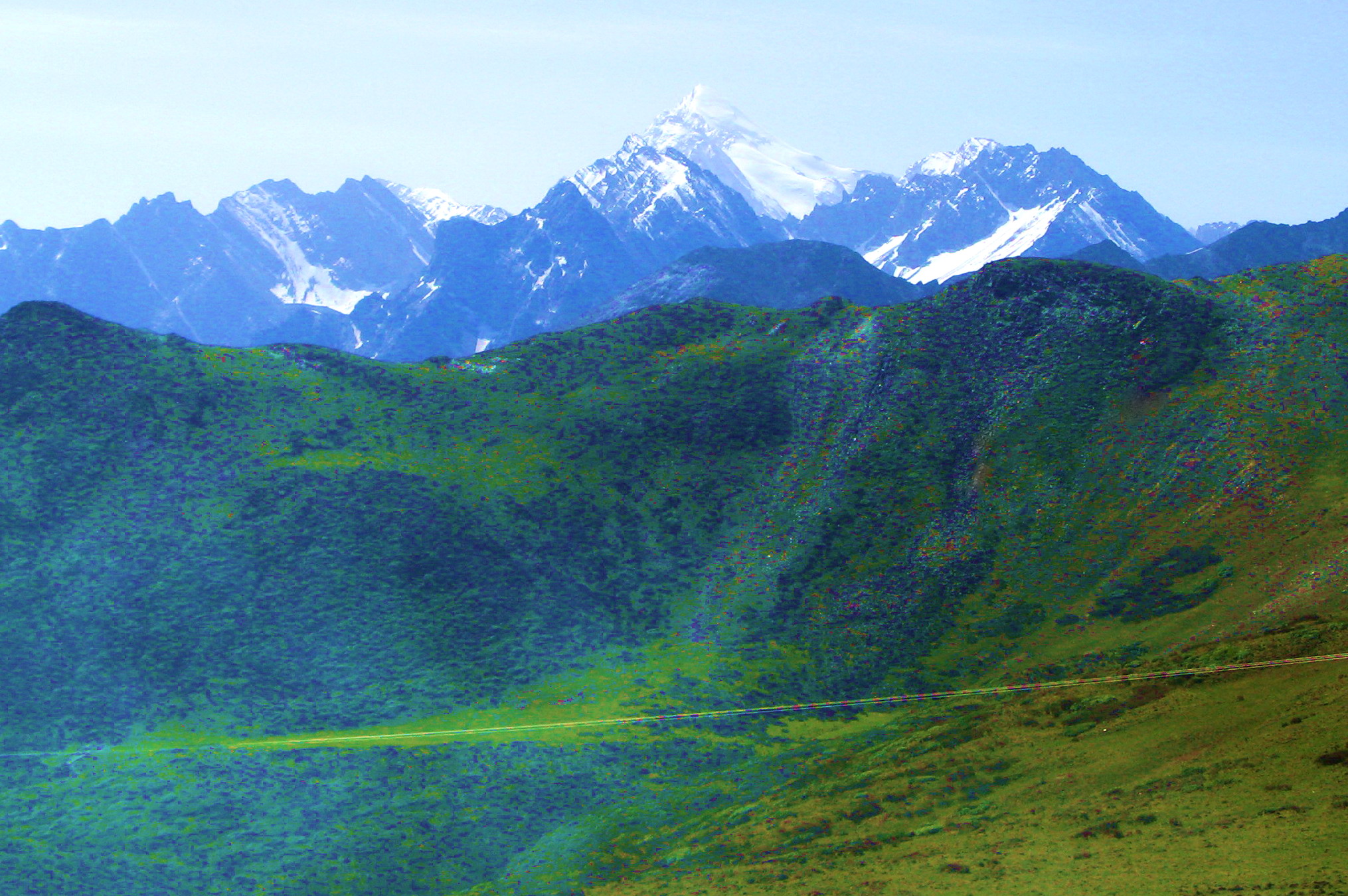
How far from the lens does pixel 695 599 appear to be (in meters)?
152

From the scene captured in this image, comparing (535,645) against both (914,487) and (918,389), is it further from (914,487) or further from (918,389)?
(918,389)

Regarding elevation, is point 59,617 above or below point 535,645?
above

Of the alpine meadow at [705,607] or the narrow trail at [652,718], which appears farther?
the narrow trail at [652,718]

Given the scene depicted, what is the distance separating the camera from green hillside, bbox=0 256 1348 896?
88500 millimetres

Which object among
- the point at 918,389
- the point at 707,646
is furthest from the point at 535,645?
the point at 918,389

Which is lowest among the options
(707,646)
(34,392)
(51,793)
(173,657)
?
(707,646)

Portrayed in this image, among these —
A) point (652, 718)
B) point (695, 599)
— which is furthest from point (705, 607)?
point (652, 718)

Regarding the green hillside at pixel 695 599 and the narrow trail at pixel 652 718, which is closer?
the green hillside at pixel 695 599

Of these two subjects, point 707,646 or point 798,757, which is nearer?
point 798,757

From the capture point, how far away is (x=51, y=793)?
107625mm

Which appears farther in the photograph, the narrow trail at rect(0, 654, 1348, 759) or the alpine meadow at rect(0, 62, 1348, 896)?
the narrow trail at rect(0, 654, 1348, 759)

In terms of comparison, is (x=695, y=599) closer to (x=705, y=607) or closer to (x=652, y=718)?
(x=705, y=607)

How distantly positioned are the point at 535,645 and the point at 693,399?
58.7m

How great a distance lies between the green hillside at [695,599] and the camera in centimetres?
8850
